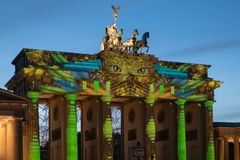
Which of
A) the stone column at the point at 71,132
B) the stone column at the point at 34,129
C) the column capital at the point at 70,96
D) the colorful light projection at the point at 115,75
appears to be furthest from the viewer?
the column capital at the point at 70,96

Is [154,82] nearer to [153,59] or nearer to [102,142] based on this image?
[153,59]

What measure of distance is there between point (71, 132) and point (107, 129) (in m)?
4.85

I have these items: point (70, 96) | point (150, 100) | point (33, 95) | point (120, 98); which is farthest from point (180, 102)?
point (33, 95)

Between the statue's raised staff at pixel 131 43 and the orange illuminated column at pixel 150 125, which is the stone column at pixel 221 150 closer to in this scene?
the orange illuminated column at pixel 150 125

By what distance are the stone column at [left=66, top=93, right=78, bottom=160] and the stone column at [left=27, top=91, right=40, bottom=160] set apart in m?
4.19

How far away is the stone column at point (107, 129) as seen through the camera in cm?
7262

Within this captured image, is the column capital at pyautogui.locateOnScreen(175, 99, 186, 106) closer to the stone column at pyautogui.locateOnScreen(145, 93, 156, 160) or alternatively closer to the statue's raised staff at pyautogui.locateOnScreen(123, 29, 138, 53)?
the stone column at pyautogui.locateOnScreen(145, 93, 156, 160)

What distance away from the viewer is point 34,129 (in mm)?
68250

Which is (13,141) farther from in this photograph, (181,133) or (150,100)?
(181,133)

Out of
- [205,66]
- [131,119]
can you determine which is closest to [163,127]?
[131,119]

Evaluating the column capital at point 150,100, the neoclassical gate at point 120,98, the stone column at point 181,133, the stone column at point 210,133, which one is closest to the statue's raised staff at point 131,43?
the neoclassical gate at point 120,98

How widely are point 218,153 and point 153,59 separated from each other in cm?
1726

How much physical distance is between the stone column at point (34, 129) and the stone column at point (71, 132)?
4186 millimetres

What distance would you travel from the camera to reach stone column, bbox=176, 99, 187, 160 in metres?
77.9
